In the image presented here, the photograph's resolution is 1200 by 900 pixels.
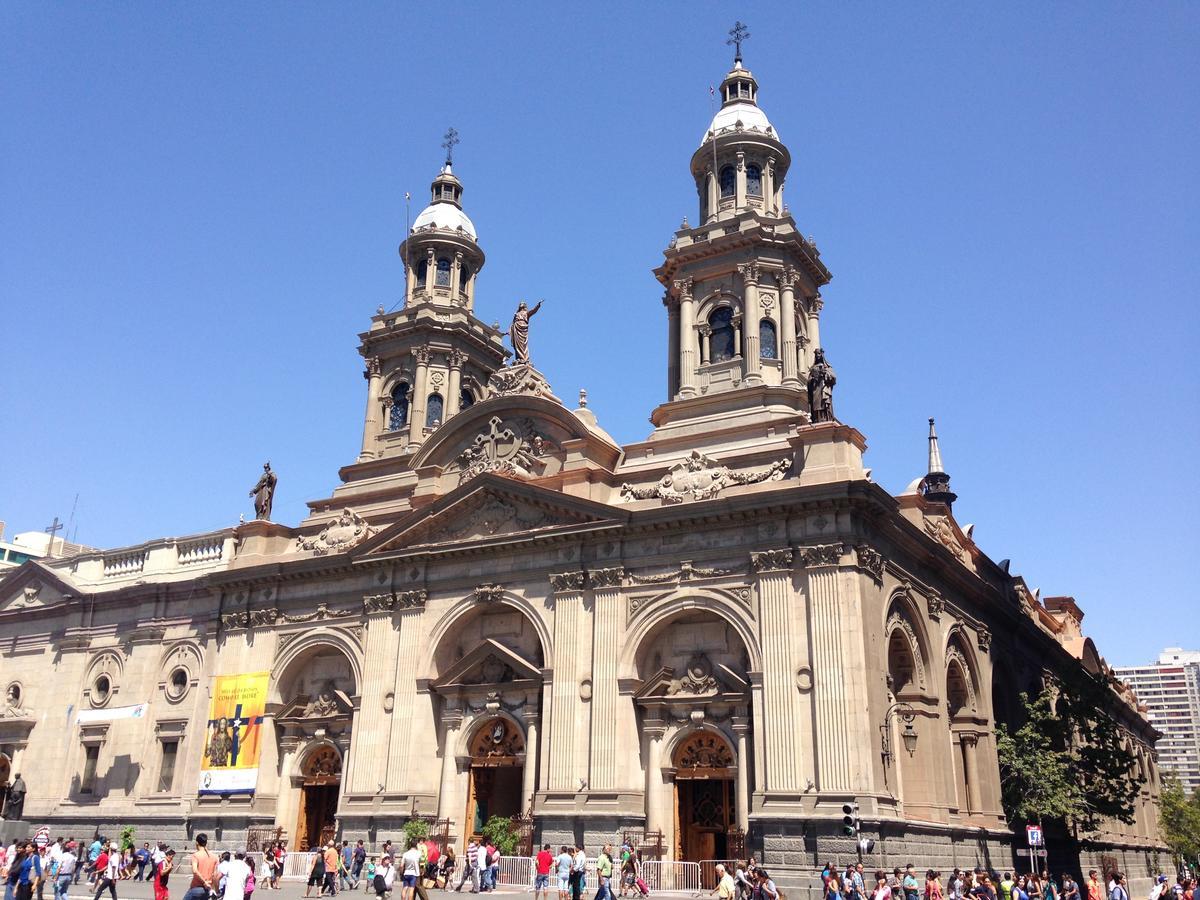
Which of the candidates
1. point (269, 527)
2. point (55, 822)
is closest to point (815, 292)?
point (269, 527)

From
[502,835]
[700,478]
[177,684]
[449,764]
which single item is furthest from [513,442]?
[177,684]

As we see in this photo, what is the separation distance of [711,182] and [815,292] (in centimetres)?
690

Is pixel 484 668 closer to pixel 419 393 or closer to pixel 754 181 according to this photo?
pixel 419 393

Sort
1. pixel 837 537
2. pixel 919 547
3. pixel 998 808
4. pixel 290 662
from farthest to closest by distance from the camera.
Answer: pixel 290 662, pixel 998 808, pixel 919 547, pixel 837 537

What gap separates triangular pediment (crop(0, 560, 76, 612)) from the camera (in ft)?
167

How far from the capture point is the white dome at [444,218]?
56.6 meters

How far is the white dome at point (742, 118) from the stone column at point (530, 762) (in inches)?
1071

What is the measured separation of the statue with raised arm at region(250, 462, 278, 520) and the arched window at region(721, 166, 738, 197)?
24.0 metres

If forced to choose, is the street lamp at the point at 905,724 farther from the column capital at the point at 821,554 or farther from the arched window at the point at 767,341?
the arched window at the point at 767,341

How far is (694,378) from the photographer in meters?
44.4

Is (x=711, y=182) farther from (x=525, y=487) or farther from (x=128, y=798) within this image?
(x=128, y=798)

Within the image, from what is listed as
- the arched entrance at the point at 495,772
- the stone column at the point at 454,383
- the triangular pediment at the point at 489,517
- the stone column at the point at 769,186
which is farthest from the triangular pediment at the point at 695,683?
the stone column at the point at 769,186

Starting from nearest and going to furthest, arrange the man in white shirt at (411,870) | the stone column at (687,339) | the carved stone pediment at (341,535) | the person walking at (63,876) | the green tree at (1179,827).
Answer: the man in white shirt at (411,870) → the person walking at (63,876) → the stone column at (687,339) → the carved stone pediment at (341,535) → the green tree at (1179,827)

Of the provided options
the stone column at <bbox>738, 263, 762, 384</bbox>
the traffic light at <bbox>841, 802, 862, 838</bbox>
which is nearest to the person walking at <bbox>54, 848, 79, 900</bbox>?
the traffic light at <bbox>841, 802, 862, 838</bbox>
